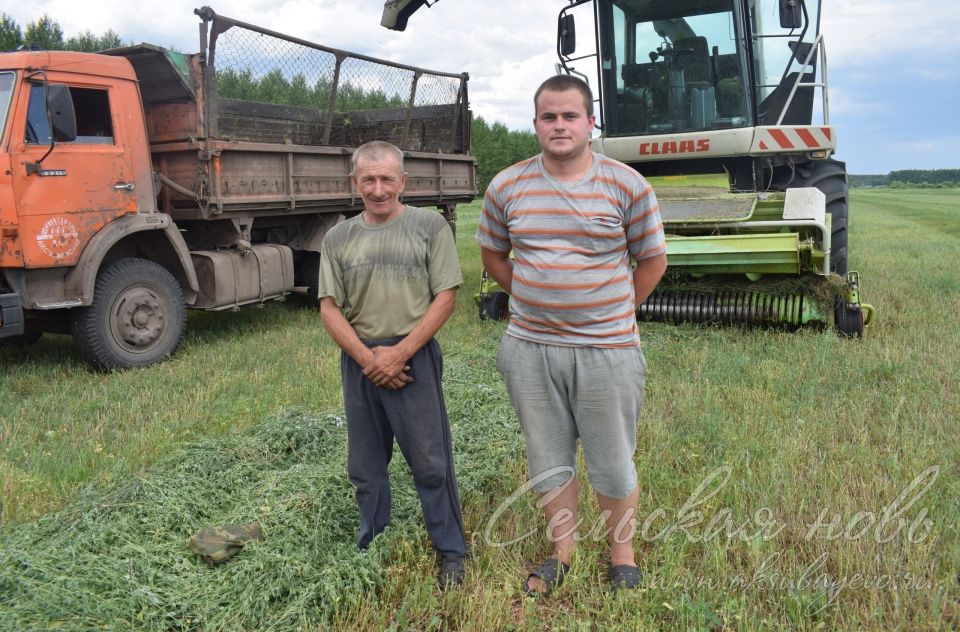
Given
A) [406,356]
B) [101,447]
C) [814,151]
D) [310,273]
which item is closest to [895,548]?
[406,356]

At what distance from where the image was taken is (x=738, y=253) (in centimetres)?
589

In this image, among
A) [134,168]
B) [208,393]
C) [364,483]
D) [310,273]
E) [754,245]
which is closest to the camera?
[364,483]

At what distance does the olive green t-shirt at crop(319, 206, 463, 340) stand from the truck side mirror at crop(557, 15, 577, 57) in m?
5.79

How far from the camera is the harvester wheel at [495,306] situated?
7.28 meters

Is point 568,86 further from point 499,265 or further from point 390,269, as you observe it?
point 390,269

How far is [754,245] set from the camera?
5.85 metres

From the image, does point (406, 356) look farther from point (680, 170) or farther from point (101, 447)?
point (680, 170)

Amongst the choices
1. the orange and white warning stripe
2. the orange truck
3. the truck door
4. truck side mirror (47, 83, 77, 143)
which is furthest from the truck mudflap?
the orange and white warning stripe

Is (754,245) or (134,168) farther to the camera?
(134,168)

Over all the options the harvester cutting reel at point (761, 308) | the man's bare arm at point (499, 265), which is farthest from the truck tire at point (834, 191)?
the man's bare arm at point (499, 265)

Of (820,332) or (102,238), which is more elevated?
(102,238)

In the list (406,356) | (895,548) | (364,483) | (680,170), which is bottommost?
(895,548)

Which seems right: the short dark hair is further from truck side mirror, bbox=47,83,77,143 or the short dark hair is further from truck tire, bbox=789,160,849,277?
truck tire, bbox=789,160,849,277

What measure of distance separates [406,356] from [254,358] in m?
4.12
